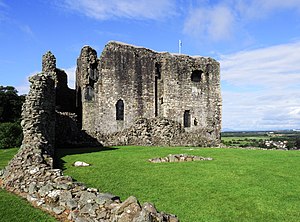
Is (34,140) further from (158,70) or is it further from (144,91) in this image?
(158,70)

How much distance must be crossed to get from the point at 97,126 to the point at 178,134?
699 cm

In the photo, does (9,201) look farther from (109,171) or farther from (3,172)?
(109,171)

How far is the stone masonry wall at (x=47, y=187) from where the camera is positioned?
19.5ft

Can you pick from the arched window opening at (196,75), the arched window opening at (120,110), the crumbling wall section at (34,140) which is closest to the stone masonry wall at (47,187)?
the crumbling wall section at (34,140)

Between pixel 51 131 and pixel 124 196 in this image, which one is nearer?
pixel 124 196

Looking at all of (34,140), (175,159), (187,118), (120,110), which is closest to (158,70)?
(187,118)

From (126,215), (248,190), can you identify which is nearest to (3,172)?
(126,215)

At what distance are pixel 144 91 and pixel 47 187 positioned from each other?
19.9 m

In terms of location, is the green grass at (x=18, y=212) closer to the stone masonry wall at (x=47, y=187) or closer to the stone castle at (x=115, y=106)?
the stone masonry wall at (x=47, y=187)

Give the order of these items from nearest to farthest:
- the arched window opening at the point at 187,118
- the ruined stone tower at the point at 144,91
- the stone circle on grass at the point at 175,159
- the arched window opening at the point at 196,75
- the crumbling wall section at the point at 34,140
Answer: the crumbling wall section at the point at 34,140 < the stone circle on grass at the point at 175,159 < the ruined stone tower at the point at 144,91 < the arched window opening at the point at 187,118 < the arched window opening at the point at 196,75

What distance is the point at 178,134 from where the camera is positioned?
78.7ft

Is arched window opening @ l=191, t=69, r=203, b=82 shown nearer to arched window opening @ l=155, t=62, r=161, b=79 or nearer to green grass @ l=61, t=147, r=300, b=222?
arched window opening @ l=155, t=62, r=161, b=79

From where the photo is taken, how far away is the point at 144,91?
27375 millimetres

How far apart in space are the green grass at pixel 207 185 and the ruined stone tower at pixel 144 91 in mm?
10630
